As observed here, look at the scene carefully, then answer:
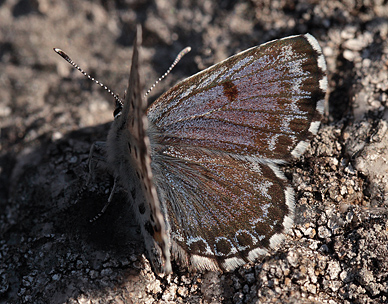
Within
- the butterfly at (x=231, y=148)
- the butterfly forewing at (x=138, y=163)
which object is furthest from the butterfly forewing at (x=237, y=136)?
the butterfly forewing at (x=138, y=163)

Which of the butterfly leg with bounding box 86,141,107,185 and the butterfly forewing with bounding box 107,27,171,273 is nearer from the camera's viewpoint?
the butterfly forewing with bounding box 107,27,171,273

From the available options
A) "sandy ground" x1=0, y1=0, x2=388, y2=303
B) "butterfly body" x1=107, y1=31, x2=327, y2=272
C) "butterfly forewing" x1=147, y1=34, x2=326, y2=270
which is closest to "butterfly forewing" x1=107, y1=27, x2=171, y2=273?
"butterfly body" x1=107, y1=31, x2=327, y2=272

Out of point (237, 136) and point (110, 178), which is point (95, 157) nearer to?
point (110, 178)

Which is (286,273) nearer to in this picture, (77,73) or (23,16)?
(77,73)

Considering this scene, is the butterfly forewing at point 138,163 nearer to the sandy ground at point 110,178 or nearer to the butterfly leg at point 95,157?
the butterfly leg at point 95,157

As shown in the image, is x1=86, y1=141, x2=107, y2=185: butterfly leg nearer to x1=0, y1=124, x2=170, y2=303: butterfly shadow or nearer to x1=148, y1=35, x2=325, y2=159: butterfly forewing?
x1=0, y1=124, x2=170, y2=303: butterfly shadow

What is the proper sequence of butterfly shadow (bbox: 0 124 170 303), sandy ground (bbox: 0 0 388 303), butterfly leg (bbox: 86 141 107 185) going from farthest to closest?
1. butterfly leg (bbox: 86 141 107 185)
2. butterfly shadow (bbox: 0 124 170 303)
3. sandy ground (bbox: 0 0 388 303)

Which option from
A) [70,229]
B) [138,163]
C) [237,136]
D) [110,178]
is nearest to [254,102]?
[237,136]
